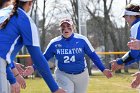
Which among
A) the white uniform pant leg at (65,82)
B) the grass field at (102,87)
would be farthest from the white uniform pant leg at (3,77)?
the grass field at (102,87)

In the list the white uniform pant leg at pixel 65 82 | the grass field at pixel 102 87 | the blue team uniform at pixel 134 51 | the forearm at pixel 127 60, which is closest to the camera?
the blue team uniform at pixel 134 51

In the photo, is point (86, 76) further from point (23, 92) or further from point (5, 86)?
point (23, 92)

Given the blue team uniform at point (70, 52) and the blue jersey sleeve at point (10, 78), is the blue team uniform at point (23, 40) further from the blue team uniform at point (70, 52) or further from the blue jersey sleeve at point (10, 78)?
the blue team uniform at point (70, 52)

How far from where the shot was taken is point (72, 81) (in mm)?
8305

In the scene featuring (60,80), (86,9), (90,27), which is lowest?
(90,27)

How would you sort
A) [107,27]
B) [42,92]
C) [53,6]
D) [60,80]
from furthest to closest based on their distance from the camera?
[107,27]
[53,6]
[42,92]
[60,80]

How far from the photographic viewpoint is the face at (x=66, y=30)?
8.35m

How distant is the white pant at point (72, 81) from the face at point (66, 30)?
0.69m

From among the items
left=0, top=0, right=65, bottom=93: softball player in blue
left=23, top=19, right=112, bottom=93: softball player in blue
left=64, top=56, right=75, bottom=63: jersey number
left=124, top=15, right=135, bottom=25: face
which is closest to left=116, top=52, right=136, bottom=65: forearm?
left=124, top=15, right=135, bottom=25: face

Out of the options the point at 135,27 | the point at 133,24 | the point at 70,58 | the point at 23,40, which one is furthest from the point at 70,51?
the point at 23,40

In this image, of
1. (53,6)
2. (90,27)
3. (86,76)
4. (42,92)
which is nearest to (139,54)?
(86,76)

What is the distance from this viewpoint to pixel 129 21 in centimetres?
695

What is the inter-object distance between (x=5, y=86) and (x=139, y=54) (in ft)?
8.13

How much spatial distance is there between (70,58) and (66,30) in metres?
0.53
